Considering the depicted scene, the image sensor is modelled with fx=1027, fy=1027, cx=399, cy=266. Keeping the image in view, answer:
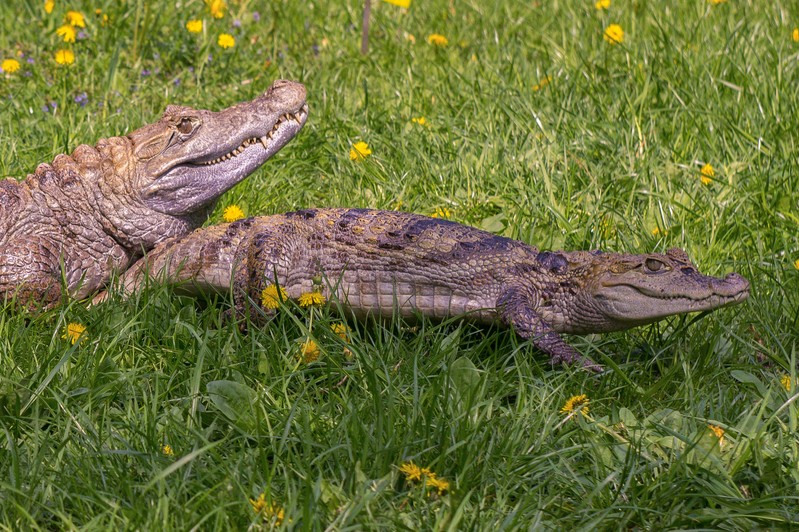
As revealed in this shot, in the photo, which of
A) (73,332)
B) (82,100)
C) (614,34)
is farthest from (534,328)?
(82,100)

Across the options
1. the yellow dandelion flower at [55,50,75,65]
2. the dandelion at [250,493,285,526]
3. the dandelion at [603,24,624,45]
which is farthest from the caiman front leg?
the yellow dandelion flower at [55,50,75,65]

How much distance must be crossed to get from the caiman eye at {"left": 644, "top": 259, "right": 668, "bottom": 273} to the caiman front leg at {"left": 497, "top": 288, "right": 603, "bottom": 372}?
16.2 inches

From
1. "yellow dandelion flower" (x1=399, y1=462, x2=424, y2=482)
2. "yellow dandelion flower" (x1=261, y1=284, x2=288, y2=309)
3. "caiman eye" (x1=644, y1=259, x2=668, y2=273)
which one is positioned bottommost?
"yellow dandelion flower" (x1=261, y1=284, x2=288, y2=309)

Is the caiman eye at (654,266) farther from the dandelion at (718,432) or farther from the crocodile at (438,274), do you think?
the dandelion at (718,432)

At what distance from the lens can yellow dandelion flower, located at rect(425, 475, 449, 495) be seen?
292 centimetres

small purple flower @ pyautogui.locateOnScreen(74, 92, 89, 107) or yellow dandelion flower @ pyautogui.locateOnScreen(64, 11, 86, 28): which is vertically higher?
yellow dandelion flower @ pyautogui.locateOnScreen(64, 11, 86, 28)

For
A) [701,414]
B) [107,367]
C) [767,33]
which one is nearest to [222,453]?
[107,367]

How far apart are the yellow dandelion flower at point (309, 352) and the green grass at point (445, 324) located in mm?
34

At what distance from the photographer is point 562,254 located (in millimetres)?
4102

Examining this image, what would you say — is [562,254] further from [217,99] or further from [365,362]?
[217,99]

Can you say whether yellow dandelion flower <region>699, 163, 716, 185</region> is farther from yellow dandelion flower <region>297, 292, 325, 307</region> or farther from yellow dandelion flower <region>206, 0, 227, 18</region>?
yellow dandelion flower <region>206, 0, 227, 18</region>

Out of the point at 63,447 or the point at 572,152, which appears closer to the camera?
the point at 63,447

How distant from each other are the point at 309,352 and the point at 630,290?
1.21 metres

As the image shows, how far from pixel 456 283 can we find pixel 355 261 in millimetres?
437
